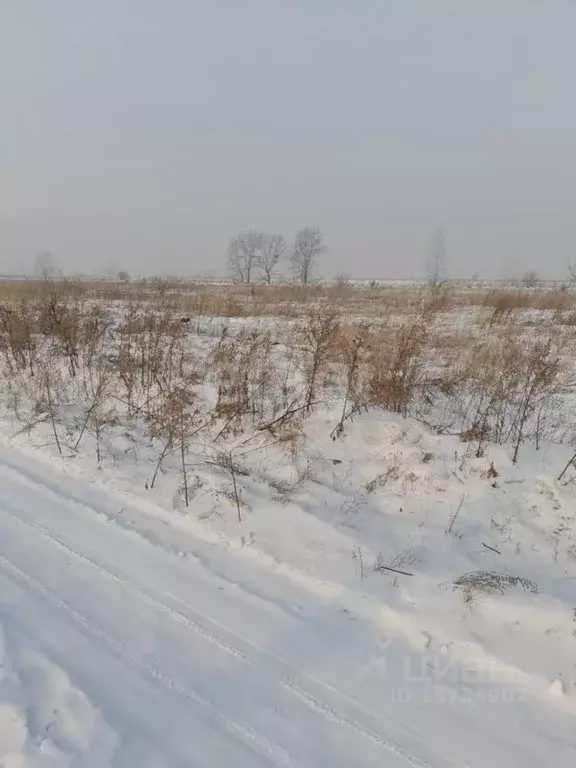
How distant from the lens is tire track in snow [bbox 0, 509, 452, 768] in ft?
6.66

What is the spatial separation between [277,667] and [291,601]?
52 centimetres

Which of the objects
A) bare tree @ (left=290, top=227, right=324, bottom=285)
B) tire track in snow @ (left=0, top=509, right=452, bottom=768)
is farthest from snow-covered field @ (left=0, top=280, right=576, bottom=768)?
bare tree @ (left=290, top=227, right=324, bottom=285)

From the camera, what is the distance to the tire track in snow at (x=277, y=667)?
80.0 inches

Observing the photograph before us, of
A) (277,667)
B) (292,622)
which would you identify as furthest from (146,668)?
(292,622)

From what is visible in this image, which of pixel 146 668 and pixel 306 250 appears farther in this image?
pixel 306 250

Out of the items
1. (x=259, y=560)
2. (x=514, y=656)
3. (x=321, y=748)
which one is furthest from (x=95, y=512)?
(x=514, y=656)

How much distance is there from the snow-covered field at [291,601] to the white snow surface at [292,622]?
0.04 feet

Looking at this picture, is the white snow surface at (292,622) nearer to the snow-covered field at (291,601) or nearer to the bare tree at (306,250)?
the snow-covered field at (291,601)

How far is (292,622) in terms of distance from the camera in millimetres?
2684

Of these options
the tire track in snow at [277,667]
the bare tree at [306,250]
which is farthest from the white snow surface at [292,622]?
the bare tree at [306,250]

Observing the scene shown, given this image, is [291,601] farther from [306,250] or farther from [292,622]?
[306,250]

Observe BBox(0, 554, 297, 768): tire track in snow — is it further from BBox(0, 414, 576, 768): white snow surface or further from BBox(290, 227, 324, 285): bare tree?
BBox(290, 227, 324, 285): bare tree

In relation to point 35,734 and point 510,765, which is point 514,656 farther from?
point 35,734

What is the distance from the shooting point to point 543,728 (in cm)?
211
